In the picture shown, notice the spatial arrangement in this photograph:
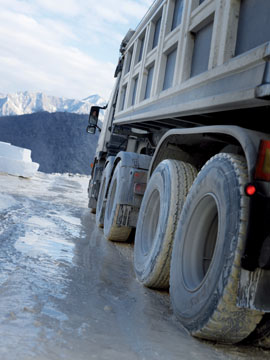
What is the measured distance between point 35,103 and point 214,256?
484ft

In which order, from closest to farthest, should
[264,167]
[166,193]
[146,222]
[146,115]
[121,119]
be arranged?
[264,167] → [166,193] → [146,222] → [146,115] → [121,119]

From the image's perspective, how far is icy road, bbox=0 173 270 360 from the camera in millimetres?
1839

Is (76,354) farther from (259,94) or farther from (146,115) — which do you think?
(146,115)

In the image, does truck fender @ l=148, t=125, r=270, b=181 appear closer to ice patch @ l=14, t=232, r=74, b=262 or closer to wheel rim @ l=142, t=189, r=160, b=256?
wheel rim @ l=142, t=189, r=160, b=256

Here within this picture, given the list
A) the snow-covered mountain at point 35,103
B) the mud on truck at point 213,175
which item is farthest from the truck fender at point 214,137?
the snow-covered mountain at point 35,103

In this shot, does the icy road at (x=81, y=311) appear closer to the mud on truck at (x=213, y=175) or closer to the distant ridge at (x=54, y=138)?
the mud on truck at (x=213, y=175)

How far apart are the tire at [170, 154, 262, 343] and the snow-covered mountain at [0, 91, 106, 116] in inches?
4964

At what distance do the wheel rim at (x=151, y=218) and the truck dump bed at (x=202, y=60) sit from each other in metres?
0.76

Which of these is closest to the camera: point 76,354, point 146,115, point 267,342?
point 76,354

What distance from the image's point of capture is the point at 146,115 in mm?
4352

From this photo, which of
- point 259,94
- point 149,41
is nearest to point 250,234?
point 259,94

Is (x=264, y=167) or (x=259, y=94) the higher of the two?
(x=259, y=94)

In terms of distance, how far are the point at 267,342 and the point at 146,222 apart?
1.74 meters

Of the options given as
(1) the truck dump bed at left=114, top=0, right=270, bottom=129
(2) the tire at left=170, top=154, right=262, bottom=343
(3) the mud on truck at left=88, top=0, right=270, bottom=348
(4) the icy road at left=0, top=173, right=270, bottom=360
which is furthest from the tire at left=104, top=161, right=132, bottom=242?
(2) the tire at left=170, top=154, right=262, bottom=343
